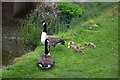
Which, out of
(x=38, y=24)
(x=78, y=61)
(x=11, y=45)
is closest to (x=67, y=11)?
(x=38, y=24)

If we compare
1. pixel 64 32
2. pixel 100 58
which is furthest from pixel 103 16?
pixel 100 58

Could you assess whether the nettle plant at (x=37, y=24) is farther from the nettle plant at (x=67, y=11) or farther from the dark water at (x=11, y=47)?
the nettle plant at (x=67, y=11)

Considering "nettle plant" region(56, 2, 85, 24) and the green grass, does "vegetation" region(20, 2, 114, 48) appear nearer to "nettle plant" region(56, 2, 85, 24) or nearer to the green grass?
"nettle plant" region(56, 2, 85, 24)

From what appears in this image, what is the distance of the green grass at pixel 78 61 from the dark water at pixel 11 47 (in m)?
0.65

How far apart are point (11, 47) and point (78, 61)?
4.17 meters

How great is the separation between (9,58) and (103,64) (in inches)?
176

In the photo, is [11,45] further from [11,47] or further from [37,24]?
[37,24]

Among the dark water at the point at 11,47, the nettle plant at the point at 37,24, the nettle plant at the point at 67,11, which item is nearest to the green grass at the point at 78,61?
the dark water at the point at 11,47

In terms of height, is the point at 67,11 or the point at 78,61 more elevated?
the point at 67,11

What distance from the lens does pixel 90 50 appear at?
8750 mm

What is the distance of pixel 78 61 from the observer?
742 centimetres

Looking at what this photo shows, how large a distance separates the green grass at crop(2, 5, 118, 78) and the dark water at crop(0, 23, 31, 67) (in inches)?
25.5

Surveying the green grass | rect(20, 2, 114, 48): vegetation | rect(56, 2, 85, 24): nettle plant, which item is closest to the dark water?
rect(20, 2, 114, 48): vegetation

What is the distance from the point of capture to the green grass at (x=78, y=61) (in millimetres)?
6223
